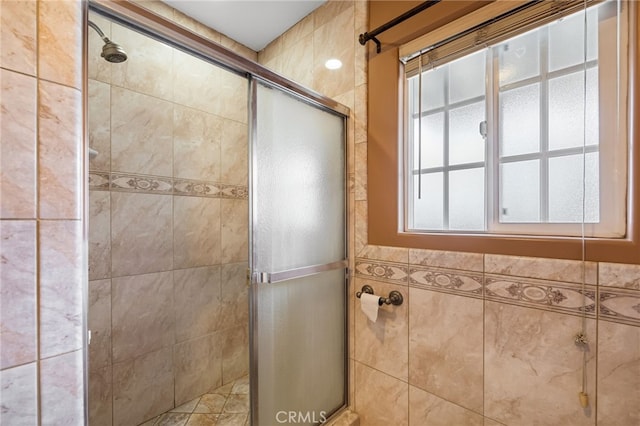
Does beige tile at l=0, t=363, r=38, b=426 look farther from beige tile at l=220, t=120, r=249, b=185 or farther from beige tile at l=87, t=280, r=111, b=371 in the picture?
beige tile at l=220, t=120, r=249, b=185

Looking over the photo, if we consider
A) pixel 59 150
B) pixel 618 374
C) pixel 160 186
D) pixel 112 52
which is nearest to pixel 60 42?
pixel 59 150

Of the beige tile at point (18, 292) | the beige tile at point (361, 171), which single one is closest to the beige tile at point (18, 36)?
the beige tile at point (18, 292)

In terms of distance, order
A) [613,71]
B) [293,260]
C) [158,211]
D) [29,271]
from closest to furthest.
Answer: [29,271] < [613,71] < [293,260] < [158,211]

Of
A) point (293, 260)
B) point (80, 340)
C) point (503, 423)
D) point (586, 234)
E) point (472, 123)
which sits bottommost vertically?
point (503, 423)

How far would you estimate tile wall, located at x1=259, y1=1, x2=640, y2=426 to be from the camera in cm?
80

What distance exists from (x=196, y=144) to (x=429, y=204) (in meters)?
1.50

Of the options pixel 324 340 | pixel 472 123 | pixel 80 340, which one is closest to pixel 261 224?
pixel 80 340

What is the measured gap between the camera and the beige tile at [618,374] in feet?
2.51

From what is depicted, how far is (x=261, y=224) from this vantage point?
108cm

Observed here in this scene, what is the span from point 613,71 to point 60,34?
157cm

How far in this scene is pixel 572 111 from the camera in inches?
37.2

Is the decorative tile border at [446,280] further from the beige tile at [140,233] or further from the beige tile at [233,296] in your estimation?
the beige tile at [140,233]

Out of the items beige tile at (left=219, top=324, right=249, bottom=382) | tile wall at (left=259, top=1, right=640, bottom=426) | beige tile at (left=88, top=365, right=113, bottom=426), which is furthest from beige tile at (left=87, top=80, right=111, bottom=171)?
beige tile at (left=219, top=324, right=249, bottom=382)

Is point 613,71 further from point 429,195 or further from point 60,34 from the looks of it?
point 60,34
